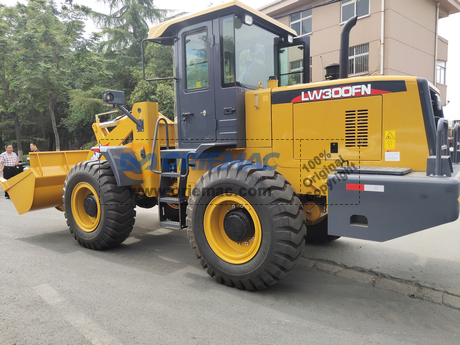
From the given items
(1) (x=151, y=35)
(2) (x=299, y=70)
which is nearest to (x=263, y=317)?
(2) (x=299, y=70)

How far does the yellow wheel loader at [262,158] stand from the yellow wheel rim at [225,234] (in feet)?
0.04

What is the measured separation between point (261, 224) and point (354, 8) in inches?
732

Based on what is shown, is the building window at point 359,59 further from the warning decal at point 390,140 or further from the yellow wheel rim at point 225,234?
the yellow wheel rim at point 225,234

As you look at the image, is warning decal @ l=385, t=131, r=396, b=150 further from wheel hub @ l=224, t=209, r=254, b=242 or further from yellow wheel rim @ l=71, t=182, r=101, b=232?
yellow wheel rim @ l=71, t=182, r=101, b=232

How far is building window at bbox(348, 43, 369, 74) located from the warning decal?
→ 16.0m

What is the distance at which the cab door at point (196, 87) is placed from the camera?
14.8 feet

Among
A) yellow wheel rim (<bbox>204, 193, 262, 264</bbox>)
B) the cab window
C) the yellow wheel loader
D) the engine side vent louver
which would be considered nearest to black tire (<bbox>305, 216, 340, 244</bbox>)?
the yellow wheel loader

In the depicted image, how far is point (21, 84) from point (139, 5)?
12.3 m

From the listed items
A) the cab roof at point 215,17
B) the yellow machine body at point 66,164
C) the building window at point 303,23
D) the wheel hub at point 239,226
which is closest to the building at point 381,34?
→ the building window at point 303,23

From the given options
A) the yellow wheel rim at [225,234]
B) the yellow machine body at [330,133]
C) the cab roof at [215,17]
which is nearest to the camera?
the yellow machine body at [330,133]

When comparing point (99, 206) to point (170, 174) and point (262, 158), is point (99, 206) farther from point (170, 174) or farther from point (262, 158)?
point (262, 158)

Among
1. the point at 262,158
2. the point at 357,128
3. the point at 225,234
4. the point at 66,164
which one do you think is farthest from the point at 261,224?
the point at 66,164

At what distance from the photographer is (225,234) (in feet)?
13.6

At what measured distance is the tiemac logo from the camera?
3.64 meters
